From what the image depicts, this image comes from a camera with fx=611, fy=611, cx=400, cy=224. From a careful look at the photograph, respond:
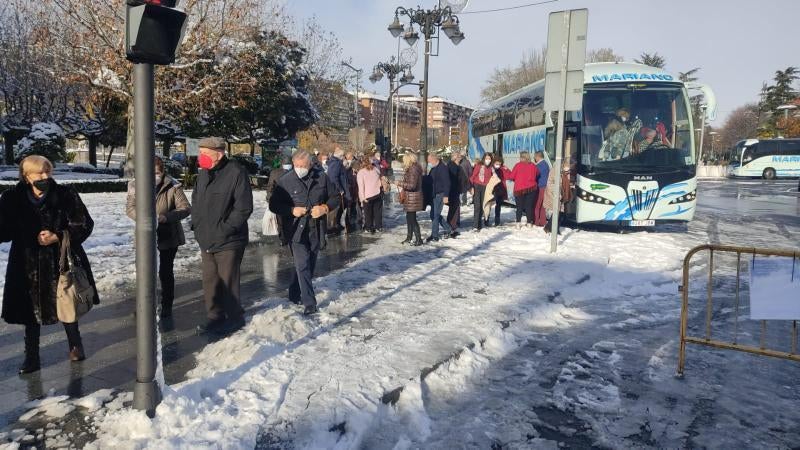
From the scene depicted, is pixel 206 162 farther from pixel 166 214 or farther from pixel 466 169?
pixel 466 169

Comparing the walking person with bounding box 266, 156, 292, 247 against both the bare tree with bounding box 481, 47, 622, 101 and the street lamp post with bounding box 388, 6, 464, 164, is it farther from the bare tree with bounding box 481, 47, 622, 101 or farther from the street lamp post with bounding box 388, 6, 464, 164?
the bare tree with bounding box 481, 47, 622, 101

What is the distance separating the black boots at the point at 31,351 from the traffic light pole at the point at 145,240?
1.52 m

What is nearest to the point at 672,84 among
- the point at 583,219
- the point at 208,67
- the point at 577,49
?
the point at 583,219

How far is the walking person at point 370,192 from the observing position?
12.7m

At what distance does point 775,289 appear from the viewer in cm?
477

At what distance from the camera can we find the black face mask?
4699 mm

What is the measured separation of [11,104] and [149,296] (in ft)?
108

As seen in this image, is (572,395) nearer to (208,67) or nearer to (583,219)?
(583,219)

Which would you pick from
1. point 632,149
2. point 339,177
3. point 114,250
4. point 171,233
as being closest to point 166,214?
point 171,233

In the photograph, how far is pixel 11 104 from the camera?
1210 inches

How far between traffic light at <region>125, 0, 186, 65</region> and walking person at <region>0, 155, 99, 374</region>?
1.69 m

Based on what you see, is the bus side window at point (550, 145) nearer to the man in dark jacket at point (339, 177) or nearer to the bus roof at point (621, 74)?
the bus roof at point (621, 74)

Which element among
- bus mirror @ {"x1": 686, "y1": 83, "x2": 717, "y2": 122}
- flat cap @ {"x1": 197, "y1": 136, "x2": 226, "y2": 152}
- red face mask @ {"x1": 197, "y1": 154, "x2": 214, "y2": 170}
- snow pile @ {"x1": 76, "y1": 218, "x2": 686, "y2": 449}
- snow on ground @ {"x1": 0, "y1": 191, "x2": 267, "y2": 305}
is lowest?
snow pile @ {"x1": 76, "y1": 218, "x2": 686, "y2": 449}

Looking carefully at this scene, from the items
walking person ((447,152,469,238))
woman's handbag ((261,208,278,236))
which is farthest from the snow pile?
walking person ((447,152,469,238))
